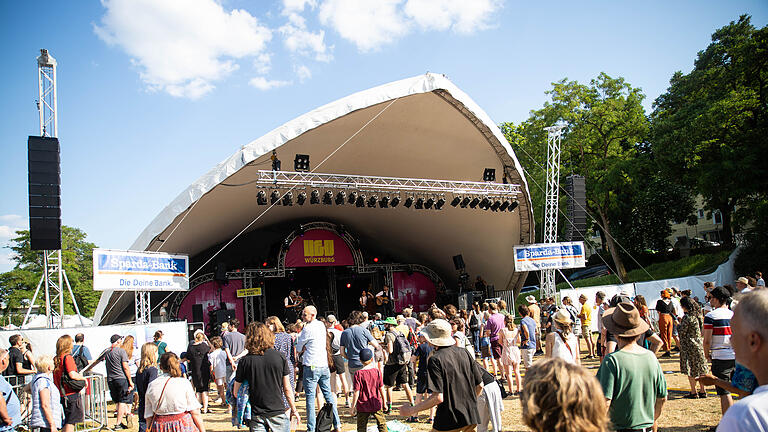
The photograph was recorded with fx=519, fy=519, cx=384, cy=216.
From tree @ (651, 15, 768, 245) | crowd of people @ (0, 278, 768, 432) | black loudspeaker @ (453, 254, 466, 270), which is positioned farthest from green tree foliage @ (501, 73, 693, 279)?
crowd of people @ (0, 278, 768, 432)

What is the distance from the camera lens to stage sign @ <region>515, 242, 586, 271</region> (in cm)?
1506

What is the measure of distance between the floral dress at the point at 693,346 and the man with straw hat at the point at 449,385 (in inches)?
164

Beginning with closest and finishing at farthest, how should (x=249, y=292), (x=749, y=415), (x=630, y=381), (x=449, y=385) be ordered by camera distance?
(x=749, y=415), (x=630, y=381), (x=449, y=385), (x=249, y=292)

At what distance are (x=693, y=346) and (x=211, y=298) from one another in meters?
14.6

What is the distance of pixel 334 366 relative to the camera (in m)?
7.03

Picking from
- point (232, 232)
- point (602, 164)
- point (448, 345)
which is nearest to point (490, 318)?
point (448, 345)

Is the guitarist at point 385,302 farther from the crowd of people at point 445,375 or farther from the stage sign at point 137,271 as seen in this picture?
the crowd of people at point 445,375

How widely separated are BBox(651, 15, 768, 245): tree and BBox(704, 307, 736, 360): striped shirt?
598 inches

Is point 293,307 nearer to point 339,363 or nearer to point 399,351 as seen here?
point 339,363

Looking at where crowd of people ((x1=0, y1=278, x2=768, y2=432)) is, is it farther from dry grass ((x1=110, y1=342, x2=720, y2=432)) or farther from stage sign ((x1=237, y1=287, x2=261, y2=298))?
stage sign ((x1=237, y1=287, x2=261, y2=298))

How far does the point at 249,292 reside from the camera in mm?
17984

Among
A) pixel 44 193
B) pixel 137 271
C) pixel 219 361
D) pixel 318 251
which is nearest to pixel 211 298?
pixel 318 251

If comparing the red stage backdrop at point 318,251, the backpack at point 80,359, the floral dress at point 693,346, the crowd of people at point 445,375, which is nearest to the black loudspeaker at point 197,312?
the red stage backdrop at point 318,251

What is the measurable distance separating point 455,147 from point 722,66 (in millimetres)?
13137
